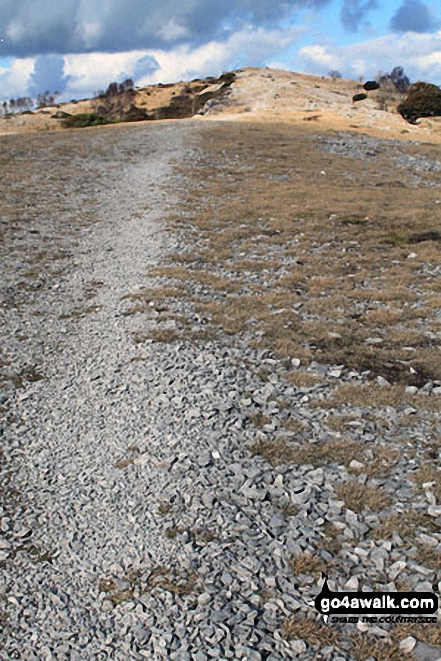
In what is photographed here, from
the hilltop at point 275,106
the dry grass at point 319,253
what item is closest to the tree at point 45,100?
the hilltop at point 275,106

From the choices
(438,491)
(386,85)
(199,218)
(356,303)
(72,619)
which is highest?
(386,85)

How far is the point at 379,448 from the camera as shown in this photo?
1039cm

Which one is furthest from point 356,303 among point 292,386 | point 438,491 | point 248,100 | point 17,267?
point 248,100

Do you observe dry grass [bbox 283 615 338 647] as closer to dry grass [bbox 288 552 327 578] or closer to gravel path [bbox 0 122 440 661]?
gravel path [bbox 0 122 440 661]

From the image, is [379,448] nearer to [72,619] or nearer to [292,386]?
[292,386]

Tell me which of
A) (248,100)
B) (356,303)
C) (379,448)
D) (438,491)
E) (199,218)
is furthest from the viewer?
Result: (248,100)

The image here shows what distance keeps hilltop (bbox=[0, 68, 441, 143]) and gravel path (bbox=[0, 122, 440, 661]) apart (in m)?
58.0

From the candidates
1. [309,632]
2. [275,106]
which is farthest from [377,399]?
[275,106]

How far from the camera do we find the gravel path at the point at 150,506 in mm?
6809

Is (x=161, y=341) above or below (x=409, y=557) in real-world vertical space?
above

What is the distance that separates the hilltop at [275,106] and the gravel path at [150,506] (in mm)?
57965

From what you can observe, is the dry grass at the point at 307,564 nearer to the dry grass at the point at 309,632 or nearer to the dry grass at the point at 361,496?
the dry grass at the point at 309,632

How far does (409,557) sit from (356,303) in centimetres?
1139

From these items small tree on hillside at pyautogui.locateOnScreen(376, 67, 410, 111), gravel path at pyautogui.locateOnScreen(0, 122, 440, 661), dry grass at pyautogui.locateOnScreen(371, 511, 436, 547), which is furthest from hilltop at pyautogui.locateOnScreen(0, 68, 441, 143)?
dry grass at pyautogui.locateOnScreen(371, 511, 436, 547)
